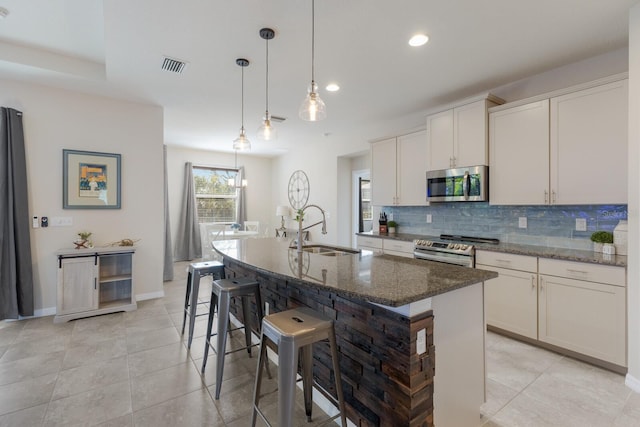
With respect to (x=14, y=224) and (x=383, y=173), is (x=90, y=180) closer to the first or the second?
(x=14, y=224)

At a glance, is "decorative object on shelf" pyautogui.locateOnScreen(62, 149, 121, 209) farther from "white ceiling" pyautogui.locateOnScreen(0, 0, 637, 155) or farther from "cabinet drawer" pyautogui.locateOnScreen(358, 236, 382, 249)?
"cabinet drawer" pyautogui.locateOnScreen(358, 236, 382, 249)

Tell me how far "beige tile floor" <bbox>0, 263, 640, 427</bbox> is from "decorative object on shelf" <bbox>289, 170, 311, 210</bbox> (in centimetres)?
402

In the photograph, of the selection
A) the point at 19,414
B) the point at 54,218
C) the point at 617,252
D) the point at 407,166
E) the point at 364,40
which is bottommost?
the point at 19,414

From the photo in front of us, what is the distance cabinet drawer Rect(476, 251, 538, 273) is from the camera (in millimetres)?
2652

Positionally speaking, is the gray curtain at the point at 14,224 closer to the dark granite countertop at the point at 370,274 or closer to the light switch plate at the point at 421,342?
the dark granite countertop at the point at 370,274

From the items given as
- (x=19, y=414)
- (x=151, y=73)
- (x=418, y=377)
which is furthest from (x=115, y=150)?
(x=418, y=377)

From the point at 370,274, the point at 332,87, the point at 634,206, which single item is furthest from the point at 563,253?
the point at 332,87

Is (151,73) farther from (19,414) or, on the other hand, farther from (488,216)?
(488,216)

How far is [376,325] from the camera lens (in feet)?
4.83

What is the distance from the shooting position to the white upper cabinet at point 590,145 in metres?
2.38

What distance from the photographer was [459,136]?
338cm

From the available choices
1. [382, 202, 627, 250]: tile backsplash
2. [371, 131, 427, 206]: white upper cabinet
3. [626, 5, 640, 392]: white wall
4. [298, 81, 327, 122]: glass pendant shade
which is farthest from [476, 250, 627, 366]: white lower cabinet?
[298, 81, 327, 122]: glass pendant shade

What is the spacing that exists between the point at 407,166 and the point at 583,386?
286 centimetres

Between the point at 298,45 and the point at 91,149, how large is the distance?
3029mm
